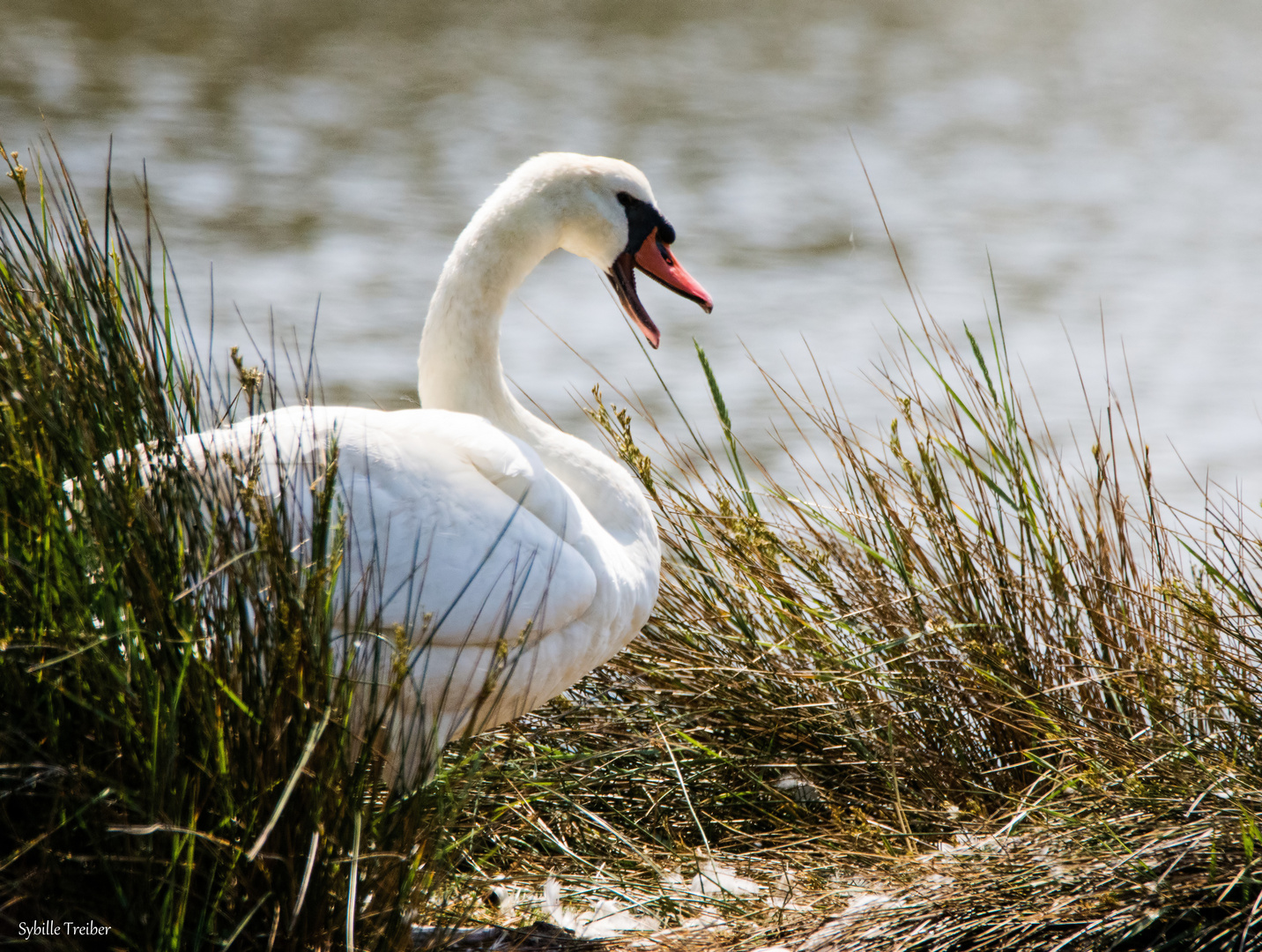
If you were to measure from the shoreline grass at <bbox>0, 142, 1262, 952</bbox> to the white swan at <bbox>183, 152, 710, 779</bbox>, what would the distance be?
0.15 m

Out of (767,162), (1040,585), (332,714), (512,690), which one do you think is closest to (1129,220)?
(767,162)

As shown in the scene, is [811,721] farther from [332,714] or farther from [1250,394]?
[1250,394]

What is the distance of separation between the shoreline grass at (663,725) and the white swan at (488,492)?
15cm

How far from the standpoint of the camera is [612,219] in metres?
3.29

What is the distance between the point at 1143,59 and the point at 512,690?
15.3 m

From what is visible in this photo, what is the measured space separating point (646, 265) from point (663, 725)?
45.8 inches

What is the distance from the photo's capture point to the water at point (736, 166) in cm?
815

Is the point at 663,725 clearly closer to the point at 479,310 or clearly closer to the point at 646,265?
the point at 479,310

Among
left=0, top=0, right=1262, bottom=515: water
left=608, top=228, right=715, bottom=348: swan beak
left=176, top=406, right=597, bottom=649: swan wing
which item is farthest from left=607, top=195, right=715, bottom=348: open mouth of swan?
left=0, top=0, right=1262, bottom=515: water

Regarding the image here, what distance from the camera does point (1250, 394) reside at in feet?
26.6

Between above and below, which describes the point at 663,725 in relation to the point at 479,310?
below

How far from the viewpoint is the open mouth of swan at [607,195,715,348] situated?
10.9ft

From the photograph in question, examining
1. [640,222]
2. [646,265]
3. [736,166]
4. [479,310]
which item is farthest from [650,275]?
[736,166]

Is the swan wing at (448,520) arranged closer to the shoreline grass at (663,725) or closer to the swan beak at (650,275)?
the shoreline grass at (663,725)
